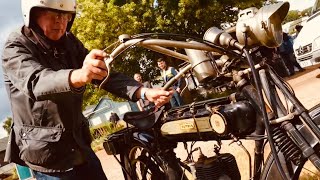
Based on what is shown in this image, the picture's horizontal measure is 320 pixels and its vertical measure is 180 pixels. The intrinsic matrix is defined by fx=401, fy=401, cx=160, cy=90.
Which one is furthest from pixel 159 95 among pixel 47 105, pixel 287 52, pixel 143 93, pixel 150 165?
pixel 287 52

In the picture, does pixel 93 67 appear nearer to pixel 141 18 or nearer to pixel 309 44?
pixel 309 44

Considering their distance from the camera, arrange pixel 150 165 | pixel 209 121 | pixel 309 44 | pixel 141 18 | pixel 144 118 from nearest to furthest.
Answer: pixel 209 121 < pixel 144 118 < pixel 150 165 < pixel 309 44 < pixel 141 18

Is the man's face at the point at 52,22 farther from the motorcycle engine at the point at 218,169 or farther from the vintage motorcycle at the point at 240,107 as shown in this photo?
the motorcycle engine at the point at 218,169

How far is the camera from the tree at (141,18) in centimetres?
1742

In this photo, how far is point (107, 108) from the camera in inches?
1309

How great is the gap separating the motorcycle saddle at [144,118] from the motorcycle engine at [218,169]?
1.78 ft

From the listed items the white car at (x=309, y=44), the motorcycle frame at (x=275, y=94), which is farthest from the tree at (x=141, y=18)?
the motorcycle frame at (x=275, y=94)

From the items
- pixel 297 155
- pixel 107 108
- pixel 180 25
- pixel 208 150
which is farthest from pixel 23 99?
pixel 107 108

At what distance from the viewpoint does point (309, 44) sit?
8562 millimetres

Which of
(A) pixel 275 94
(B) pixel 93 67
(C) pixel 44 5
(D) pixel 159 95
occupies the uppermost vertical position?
(C) pixel 44 5

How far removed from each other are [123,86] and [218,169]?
94cm

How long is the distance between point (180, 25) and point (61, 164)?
16.1m

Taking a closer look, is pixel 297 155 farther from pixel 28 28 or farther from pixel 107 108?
pixel 107 108

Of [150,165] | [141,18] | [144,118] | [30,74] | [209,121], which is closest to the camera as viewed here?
[30,74]
